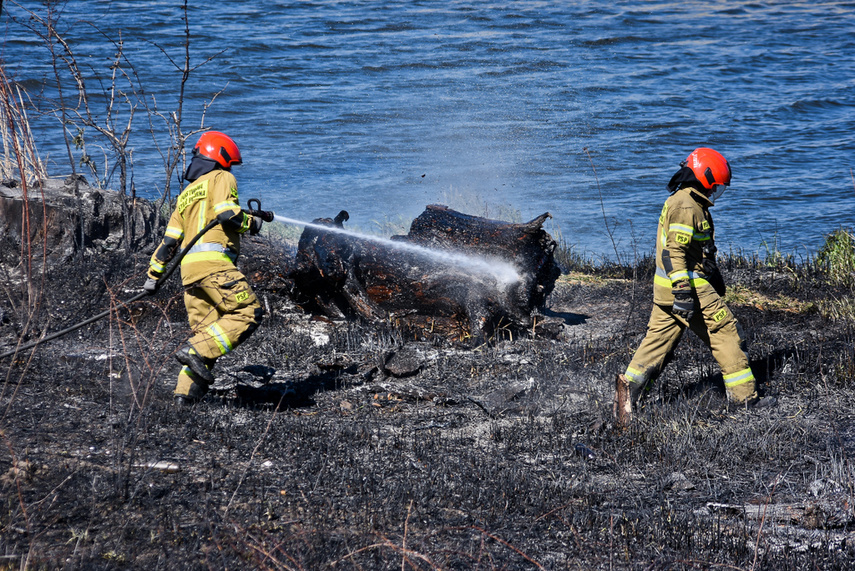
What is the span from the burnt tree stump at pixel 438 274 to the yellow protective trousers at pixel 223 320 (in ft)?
6.12

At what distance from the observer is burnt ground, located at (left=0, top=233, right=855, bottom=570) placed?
3445 mm

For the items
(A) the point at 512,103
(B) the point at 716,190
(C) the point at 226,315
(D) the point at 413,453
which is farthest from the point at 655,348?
(A) the point at 512,103

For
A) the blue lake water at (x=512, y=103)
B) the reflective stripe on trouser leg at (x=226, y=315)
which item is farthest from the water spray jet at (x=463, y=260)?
the blue lake water at (x=512, y=103)

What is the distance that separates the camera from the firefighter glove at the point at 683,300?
17.1 feet

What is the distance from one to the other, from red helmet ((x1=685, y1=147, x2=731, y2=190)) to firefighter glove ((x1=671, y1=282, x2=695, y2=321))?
0.74 meters

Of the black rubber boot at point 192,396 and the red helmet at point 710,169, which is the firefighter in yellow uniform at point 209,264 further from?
the red helmet at point 710,169

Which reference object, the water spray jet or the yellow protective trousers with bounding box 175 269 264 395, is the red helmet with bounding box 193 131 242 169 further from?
the water spray jet

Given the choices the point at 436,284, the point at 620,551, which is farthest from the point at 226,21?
the point at 620,551

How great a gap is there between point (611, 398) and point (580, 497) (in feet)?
5.96

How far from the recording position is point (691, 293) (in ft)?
17.3

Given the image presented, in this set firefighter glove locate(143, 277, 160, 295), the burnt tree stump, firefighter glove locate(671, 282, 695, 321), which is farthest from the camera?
the burnt tree stump

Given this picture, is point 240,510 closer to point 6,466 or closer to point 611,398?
point 6,466

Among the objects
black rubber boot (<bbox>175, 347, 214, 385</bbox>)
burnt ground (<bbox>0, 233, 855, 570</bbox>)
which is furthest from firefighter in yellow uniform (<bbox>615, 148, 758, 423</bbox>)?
black rubber boot (<bbox>175, 347, 214, 385</bbox>)

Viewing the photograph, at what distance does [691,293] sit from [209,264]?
3.46 metres
